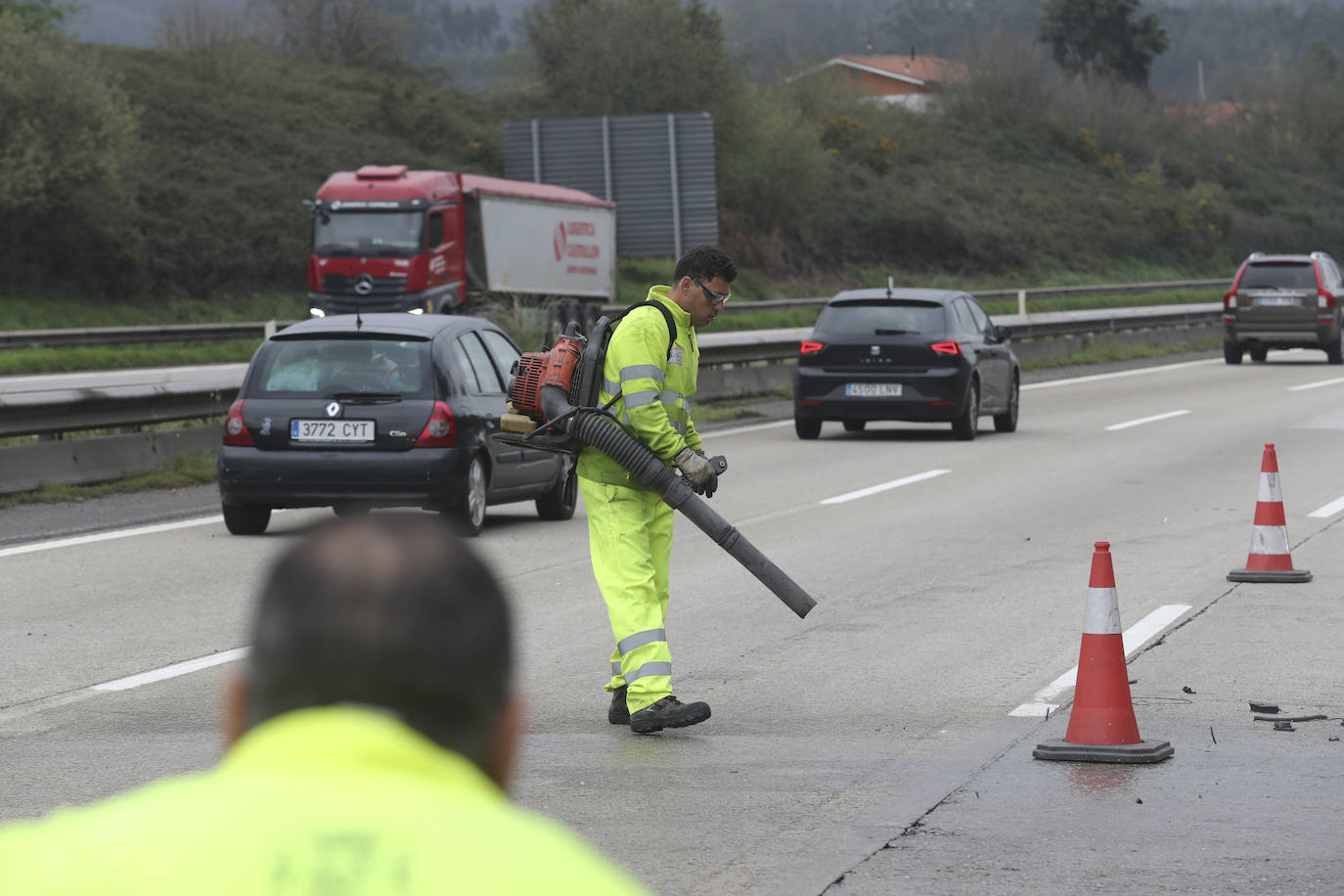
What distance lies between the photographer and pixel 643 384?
24.8 ft

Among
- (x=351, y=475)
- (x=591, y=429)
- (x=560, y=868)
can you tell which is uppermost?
(x=560, y=868)

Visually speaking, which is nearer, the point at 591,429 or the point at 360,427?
the point at 591,429

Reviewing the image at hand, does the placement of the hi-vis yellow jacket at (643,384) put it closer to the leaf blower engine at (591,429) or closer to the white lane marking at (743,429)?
the leaf blower engine at (591,429)

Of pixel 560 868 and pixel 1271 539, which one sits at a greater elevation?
pixel 560 868

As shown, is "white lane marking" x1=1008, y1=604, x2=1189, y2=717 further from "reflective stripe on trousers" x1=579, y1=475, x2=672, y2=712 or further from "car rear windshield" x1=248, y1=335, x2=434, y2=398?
"car rear windshield" x1=248, y1=335, x2=434, y2=398

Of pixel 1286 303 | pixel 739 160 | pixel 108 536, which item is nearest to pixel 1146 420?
pixel 1286 303

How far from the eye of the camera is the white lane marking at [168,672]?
834 centimetres

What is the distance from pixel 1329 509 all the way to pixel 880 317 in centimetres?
722

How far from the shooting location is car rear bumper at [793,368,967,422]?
68.9 feet

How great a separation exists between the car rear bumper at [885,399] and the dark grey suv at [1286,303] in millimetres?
14998

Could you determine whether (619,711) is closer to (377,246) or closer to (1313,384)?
(1313,384)

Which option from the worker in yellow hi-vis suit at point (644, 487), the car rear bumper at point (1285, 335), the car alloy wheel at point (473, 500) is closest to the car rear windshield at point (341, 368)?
the car alloy wheel at point (473, 500)

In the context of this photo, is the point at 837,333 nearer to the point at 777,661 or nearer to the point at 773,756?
the point at 777,661

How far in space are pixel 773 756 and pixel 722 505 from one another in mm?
8511
